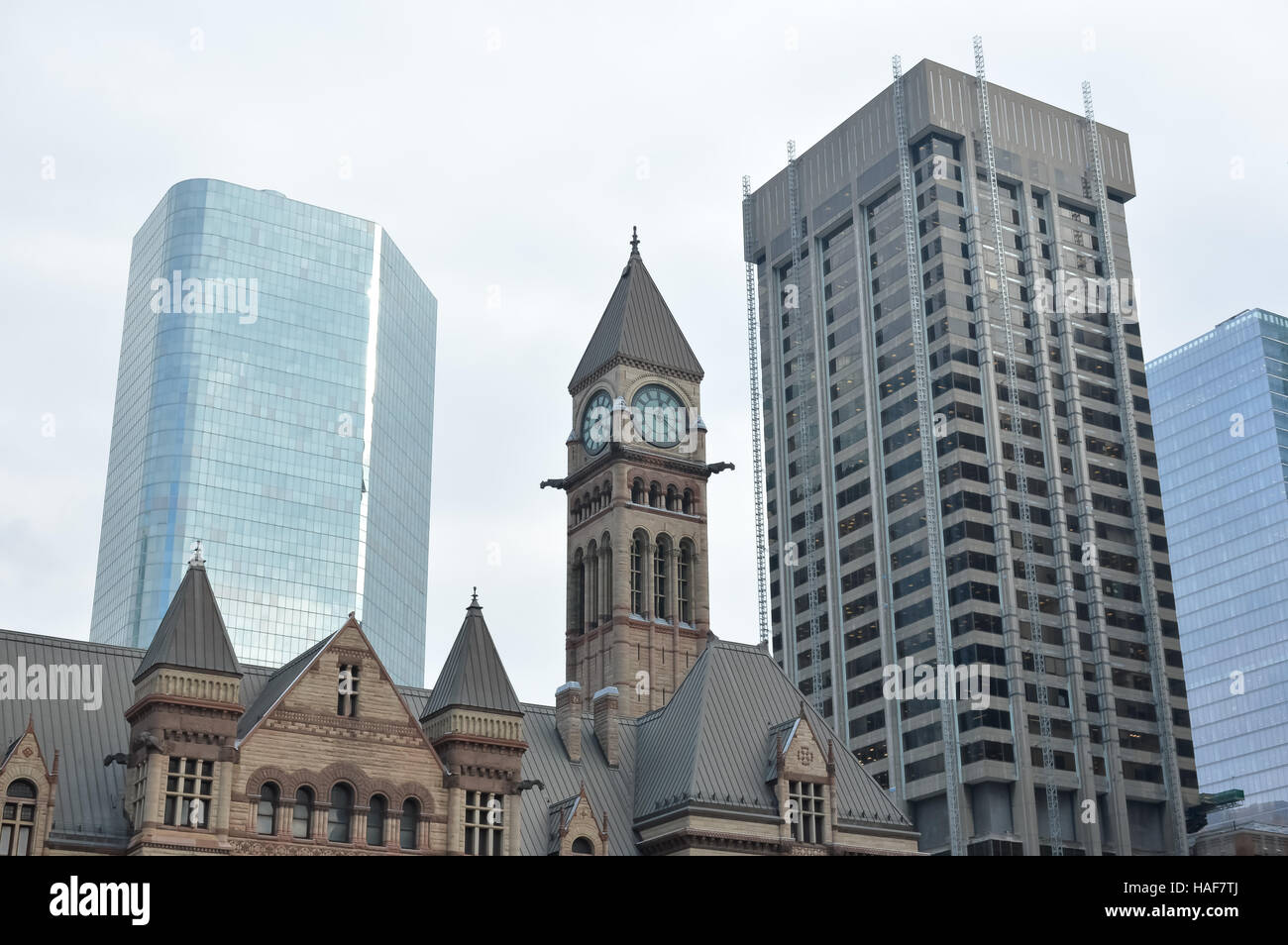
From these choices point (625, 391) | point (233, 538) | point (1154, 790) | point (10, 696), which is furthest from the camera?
point (233, 538)

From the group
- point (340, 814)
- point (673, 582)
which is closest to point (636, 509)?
point (673, 582)

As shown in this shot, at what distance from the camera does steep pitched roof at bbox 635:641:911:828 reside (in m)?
72.9

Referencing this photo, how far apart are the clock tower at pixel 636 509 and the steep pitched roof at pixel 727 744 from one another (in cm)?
2057

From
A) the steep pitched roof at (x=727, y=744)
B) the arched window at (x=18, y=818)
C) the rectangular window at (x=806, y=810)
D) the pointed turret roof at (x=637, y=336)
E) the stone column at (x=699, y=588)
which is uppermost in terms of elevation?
the pointed turret roof at (x=637, y=336)

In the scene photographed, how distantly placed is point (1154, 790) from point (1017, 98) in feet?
250

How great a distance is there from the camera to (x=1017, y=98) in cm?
17988

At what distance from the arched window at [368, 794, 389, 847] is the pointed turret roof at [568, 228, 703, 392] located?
159ft

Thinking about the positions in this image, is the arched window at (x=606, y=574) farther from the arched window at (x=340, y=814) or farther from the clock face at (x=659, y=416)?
the arched window at (x=340, y=814)

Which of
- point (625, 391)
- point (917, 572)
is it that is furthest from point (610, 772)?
point (917, 572)

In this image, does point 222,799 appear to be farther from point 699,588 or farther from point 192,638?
point 699,588

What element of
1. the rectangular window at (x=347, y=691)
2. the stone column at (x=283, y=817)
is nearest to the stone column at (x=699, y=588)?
the rectangular window at (x=347, y=691)

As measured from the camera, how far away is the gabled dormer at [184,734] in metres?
60.1
